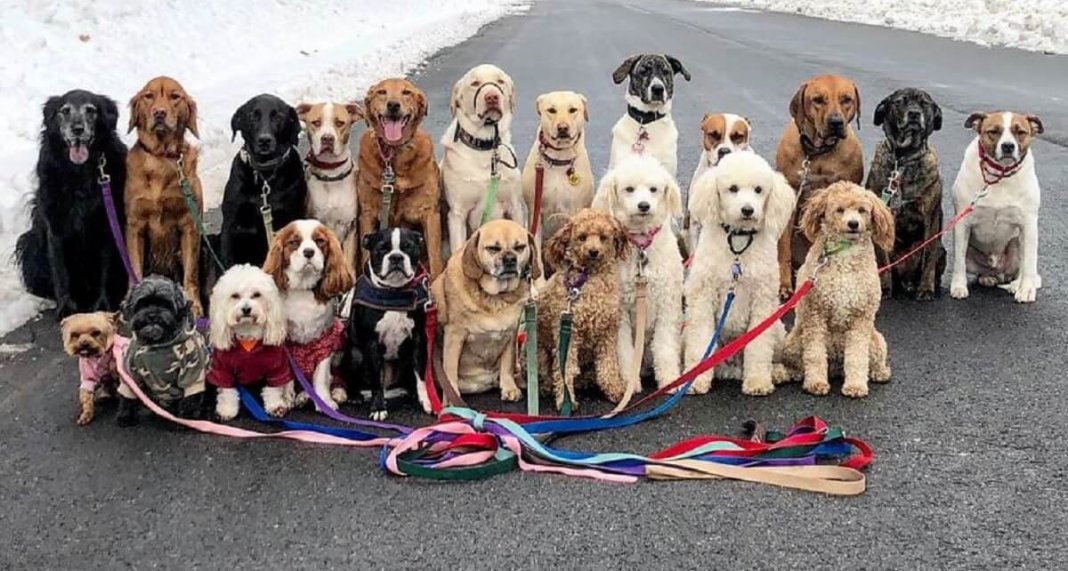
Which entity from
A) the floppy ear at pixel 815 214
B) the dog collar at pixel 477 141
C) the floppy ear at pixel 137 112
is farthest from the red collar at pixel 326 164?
the floppy ear at pixel 815 214

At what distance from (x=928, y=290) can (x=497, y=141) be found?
3139mm

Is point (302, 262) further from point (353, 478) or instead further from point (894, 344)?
point (894, 344)

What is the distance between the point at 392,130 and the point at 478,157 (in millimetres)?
641

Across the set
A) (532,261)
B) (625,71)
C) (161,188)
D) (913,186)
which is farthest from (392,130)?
→ (913,186)

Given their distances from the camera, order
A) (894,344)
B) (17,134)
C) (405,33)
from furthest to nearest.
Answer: (405,33), (17,134), (894,344)

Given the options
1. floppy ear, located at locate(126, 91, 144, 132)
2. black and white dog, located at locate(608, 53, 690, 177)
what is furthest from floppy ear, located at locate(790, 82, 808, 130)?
floppy ear, located at locate(126, 91, 144, 132)

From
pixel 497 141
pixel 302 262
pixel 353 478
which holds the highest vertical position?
pixel 497 141

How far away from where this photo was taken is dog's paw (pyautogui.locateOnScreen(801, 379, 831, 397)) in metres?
5.29

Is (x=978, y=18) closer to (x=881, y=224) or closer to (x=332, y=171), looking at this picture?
(x=881, y=224)

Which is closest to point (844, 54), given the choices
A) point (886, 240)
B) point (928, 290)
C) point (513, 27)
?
point (513, 27)

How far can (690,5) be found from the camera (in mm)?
49750

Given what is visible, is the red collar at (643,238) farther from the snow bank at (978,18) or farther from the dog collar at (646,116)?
the snow bank at (978,18)

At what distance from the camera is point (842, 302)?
209 inches

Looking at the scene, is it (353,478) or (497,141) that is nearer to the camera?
(353,478)
